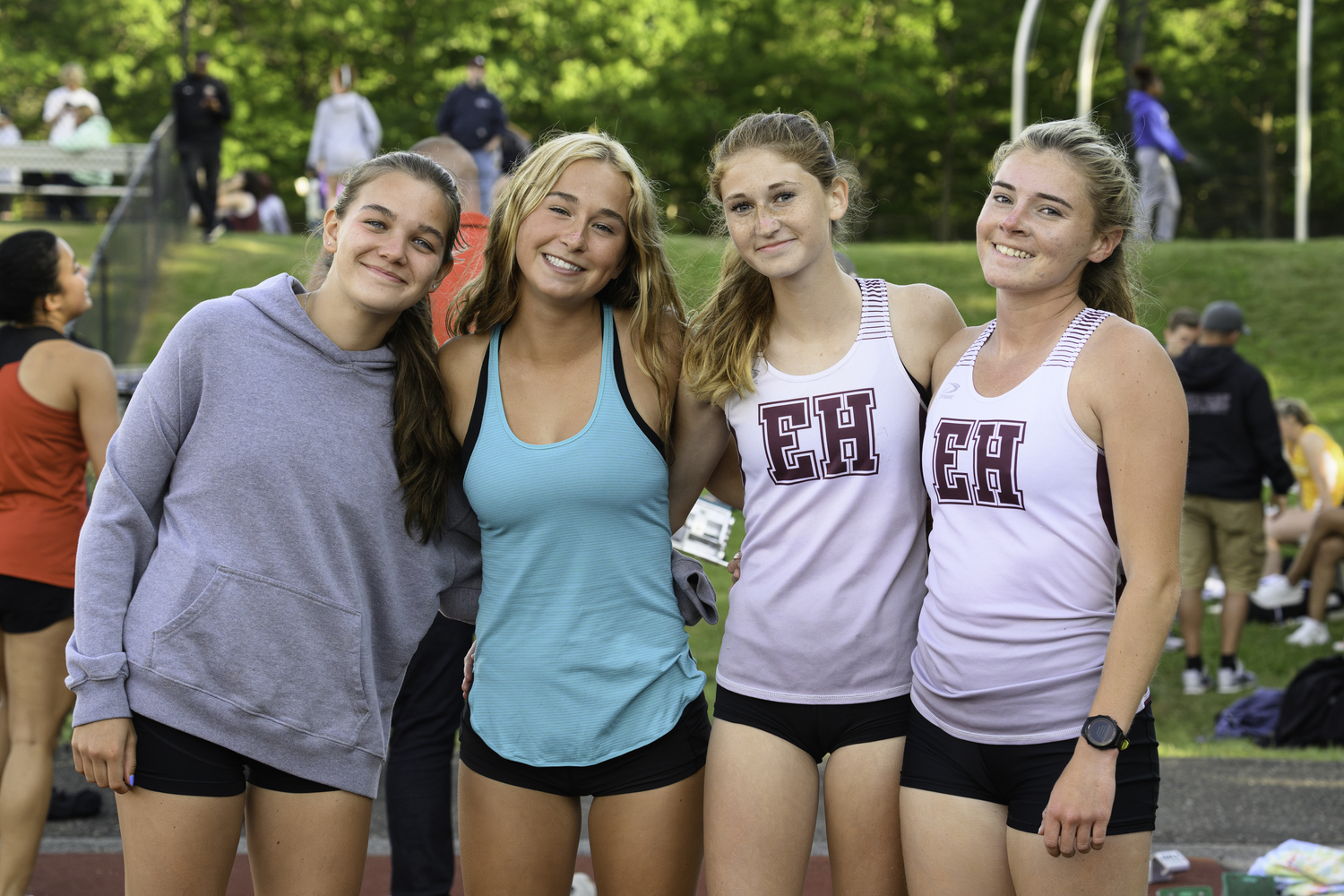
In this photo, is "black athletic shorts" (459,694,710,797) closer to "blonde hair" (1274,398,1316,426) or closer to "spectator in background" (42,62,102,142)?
"blonde hair" (1274,398,1316,426)

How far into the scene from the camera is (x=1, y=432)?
4.15m

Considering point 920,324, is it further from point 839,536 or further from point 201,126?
point 201,126

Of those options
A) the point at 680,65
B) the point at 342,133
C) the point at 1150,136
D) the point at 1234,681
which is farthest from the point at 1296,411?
the point at 680,65

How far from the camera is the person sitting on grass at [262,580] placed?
244 centimetres

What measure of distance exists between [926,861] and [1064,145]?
5.02 ft

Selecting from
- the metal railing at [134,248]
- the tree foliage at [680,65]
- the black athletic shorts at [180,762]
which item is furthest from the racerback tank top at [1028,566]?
the tree foliage at [680,65]

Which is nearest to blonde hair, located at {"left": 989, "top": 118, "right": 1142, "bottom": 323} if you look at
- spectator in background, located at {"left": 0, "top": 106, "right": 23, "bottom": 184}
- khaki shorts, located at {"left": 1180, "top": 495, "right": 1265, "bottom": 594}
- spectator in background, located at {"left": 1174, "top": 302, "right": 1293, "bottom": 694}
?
spectator in background, located at {"left": 1174, "top": 302, "right": 1293, "bottom": 694}

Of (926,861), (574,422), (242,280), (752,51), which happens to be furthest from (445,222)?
(752,51)

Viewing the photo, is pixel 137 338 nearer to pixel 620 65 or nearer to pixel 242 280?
Answer: pixel 242 280

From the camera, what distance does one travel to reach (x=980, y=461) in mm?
2471

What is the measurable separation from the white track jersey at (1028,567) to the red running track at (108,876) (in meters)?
2.00

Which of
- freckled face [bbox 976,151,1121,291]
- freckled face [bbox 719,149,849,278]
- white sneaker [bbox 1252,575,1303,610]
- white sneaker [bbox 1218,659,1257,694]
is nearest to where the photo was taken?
freckled face [bbox 976,151,1121,291]

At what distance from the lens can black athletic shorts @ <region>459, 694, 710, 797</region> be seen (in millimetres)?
2680

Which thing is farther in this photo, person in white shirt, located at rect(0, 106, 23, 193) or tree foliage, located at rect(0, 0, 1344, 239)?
tree foliage, located at rect(0, 0, 1344, 239)
